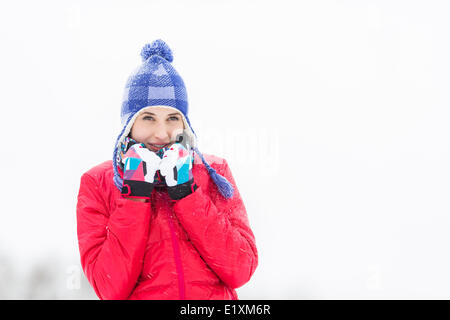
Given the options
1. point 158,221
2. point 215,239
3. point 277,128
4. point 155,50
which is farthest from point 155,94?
point 277,128

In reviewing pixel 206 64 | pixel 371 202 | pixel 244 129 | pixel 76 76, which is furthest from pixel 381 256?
pixel 76 76

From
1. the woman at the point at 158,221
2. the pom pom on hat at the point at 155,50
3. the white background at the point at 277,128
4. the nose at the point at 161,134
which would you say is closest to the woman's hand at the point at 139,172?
the woman at the point at 158,221

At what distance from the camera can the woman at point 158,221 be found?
1.56 m

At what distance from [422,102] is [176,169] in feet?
61.2

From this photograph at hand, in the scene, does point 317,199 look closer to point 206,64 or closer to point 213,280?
point 206,64

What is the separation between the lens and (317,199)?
12.7m

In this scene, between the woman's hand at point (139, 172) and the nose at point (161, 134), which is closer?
the woman's hand at point (139, 172)

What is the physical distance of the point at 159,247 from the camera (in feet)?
5.35

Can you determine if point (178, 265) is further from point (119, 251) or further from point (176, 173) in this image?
point (176, 173)

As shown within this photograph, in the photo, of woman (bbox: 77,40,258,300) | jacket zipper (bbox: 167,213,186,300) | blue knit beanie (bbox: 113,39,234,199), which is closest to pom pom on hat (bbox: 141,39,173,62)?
blue knit beanie (bbox: 113,39,234,199)

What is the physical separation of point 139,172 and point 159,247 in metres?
Result: 0.27

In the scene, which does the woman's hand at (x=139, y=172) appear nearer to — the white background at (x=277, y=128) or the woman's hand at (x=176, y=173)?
the woman's hand at (x=176, y=173)

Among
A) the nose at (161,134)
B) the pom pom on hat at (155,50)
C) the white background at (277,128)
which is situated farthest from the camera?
the white background at (277,128)

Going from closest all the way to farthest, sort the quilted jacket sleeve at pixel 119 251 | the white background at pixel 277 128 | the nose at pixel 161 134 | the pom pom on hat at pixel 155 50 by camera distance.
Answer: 1. the quilted jacket sleeve at pixel 119 251
2. the nose at pixel 161 134
3. the pom pom on hat at pixel 155 50
4. the white background at pixel 277 128
